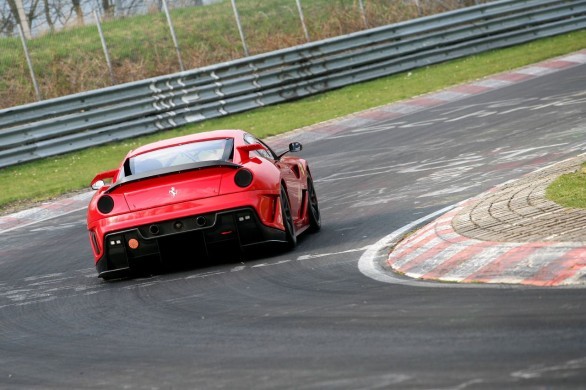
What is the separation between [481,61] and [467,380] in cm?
2303

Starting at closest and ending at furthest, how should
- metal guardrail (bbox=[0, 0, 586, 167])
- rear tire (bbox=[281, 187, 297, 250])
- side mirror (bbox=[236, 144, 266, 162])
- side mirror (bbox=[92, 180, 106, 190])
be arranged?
1. rear tire (bbox=[281, 187, 297, 250])
2. side mirror (bbox=[236, 144, 266, 162])
3. side mirror (bbox=[92, 180, 106, 190])
4. metal guardrail (bbox=[0, 0, 586, 167])

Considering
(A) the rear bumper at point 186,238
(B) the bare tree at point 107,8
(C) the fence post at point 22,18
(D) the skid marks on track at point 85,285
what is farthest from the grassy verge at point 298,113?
(A) the rear bumper at point 186,238

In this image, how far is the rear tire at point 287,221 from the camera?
10.9 meters

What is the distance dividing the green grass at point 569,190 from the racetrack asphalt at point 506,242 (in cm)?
10

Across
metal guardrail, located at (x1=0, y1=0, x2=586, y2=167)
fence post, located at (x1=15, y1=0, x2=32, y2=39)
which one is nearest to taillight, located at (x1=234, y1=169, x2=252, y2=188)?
metal guardrail, located at (x1=0, y1=0, x2=586, y2=167)

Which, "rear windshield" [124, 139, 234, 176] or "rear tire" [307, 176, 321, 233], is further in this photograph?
"rear tire" [307, 176, 321, 233]

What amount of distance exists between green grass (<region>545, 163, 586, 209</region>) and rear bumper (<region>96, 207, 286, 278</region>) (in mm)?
2466

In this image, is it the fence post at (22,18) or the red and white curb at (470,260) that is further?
the fence post at (22,18)

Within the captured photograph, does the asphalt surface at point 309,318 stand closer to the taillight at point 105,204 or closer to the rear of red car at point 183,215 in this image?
the rear of red car at point 183,215

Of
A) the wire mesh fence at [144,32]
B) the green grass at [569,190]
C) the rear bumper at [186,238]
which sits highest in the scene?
the wire mesh fence at [144,32]

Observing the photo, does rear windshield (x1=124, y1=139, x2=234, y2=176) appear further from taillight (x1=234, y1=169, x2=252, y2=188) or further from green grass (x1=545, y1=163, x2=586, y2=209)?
green grass (x1=545, y1=163, x2=586, y2=209)

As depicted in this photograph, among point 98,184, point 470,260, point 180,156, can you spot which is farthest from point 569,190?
point 98,184

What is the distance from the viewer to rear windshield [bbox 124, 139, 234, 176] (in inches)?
439

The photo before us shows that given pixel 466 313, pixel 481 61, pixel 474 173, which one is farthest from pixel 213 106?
pixel 466 313
